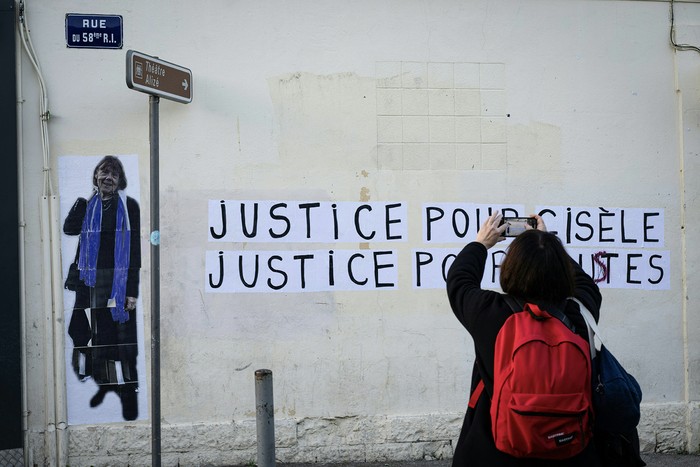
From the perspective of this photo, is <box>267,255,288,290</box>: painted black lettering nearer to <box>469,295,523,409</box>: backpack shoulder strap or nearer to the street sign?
the street sign

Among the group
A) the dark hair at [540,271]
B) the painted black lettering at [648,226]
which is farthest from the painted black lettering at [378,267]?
the dark hair at [540,271]

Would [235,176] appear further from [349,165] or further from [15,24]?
[15,24]

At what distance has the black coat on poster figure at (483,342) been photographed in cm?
262

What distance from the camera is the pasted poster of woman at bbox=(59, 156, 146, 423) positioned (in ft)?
17.3

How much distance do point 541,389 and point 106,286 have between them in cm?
370

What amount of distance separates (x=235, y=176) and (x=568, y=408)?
350cm

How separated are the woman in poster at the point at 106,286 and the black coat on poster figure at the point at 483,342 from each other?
318cm

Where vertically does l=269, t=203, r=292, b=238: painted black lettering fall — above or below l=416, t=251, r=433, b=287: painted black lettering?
above

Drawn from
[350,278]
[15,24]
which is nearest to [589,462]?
[350,278]

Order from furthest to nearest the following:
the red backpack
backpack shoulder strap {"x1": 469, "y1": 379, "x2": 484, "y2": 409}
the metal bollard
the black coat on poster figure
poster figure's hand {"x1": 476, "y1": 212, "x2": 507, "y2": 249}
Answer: the metal bollard
poster figure's hand {"x1": 476, "y1": 212, "x2": 507, "y2": 249}
backpack shoulder strap {"x1": 469, "y1": 379, "x2": 484, "y2": 409}
the black coat on poster figure
the red backpack

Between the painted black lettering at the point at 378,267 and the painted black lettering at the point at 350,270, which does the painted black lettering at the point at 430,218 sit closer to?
the painted black lettering at the point at 378,267

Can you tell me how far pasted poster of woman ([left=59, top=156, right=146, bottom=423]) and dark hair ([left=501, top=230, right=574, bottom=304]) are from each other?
11.2 feet

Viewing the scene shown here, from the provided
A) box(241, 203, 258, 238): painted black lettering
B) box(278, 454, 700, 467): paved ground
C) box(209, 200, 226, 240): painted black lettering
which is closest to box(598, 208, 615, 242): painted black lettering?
box(278, 454, 700, 467): paved ground

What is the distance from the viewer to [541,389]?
2.49 meters
